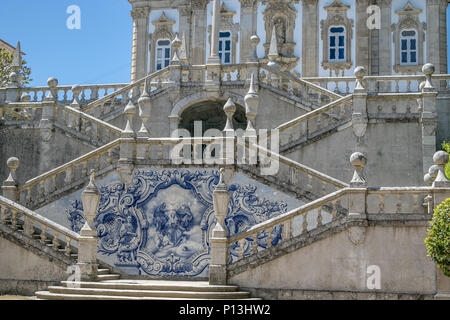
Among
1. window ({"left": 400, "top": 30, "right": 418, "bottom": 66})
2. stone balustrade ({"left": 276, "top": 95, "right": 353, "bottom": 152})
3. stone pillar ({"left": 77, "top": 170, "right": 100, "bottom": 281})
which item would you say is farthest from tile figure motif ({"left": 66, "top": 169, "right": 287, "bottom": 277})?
window ({"left": 400, "top": 30, "right": 418, "bottom": 66})

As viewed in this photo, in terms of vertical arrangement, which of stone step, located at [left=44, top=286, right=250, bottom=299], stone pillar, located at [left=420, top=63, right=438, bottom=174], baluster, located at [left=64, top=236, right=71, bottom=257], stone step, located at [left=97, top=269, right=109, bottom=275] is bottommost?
stone step, located at [left=44, top=286, right=250, bottom=299]

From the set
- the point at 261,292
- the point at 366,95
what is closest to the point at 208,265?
the point at 261,292

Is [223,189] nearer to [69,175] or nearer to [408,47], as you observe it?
[69,175]

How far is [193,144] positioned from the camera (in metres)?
16.6

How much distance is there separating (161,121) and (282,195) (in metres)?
7.44

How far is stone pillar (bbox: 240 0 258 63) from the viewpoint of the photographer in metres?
29.6

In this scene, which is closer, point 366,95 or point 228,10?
point 366,95

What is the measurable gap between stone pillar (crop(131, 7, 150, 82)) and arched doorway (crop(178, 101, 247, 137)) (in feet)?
24.6

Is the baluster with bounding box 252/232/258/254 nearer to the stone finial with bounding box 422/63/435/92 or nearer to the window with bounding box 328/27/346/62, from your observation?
the stone finial with bounding box 422/63/435/92

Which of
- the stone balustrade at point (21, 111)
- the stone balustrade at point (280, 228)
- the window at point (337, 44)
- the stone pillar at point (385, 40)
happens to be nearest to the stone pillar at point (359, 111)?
the stone balustrade at point (280, 228)

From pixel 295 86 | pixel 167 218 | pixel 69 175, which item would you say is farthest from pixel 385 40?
pixel 69 175
